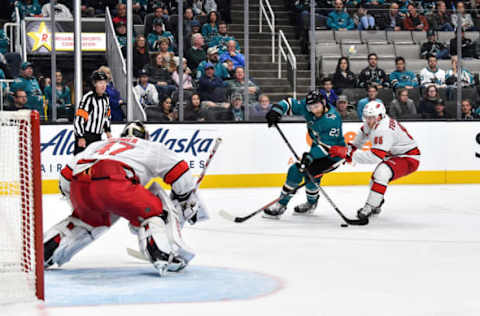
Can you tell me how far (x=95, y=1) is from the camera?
389 inches

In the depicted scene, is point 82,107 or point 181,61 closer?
point 82,107

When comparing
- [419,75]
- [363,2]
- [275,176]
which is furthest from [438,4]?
[275,176]

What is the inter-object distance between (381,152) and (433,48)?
4.03 meters

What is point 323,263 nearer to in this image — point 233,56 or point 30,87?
point 30,87

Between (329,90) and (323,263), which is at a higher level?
(329,90)

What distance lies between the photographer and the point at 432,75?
941 centimetres

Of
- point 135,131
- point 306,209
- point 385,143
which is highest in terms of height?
point 135,131

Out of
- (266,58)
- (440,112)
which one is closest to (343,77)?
(266,58)

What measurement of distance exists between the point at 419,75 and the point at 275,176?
2200 millimetres

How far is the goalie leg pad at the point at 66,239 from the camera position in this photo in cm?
394

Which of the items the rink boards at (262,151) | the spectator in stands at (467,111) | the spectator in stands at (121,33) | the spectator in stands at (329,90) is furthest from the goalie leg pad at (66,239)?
the spectator in stands at (467,111)

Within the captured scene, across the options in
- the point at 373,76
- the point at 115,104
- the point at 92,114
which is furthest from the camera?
the point at 373,76

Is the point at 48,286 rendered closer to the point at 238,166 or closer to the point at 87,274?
the point at 87,274

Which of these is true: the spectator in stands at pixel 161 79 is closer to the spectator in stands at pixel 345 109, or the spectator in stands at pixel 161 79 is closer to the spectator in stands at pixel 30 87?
the spectator in stands at pixel 30 87
